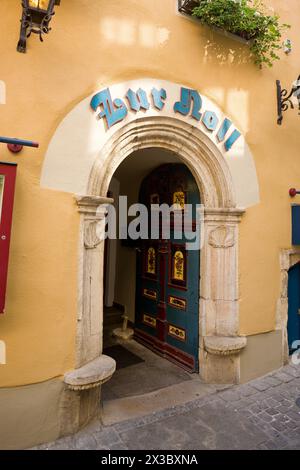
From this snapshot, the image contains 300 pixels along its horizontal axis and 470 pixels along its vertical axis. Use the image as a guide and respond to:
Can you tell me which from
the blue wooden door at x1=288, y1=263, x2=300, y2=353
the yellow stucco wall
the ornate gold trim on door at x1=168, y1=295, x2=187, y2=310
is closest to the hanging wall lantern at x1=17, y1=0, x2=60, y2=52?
the yellow stucco wall

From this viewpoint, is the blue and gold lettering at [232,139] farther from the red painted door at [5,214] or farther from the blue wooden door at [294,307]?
the red painted door at [5,214]

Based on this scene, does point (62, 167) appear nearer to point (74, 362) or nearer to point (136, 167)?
point (74, 362)

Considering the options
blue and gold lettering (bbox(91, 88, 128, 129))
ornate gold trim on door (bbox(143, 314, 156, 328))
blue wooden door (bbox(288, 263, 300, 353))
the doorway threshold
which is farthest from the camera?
ornate gold trim on door (bbox(143, 314, 156, 328))

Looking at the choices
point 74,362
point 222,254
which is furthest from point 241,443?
point 222,254

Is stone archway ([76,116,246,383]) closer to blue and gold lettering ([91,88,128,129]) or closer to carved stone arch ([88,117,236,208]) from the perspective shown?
carved stone arch ([88,117,236,208])

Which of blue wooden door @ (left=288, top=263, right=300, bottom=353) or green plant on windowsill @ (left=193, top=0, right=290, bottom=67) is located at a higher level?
green plant on windowsill @ (left=193, top=0, right=290, bottom=67)

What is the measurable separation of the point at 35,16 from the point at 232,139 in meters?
2.70

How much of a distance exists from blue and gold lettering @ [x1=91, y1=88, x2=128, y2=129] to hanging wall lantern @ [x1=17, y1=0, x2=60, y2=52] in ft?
2.38

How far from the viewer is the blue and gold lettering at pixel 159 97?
3578 mm

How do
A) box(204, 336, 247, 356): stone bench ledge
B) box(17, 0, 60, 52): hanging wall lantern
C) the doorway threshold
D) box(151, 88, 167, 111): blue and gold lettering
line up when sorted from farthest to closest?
box(204, 336, 247, 356): stone bench ledge, box(151, 88, 167, 111): blue and gold lettering, the doorway threshold, box(17, 0, 60, 52): hanging wall lantern

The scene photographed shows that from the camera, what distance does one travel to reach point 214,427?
319 centimetres

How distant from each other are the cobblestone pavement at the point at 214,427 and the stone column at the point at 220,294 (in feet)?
1.06

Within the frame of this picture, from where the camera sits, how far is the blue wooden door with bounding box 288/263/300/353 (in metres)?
4.98

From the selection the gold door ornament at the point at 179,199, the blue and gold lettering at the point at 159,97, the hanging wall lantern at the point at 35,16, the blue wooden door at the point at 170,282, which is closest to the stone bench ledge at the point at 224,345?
the blue wooden door at the point at 170,282
